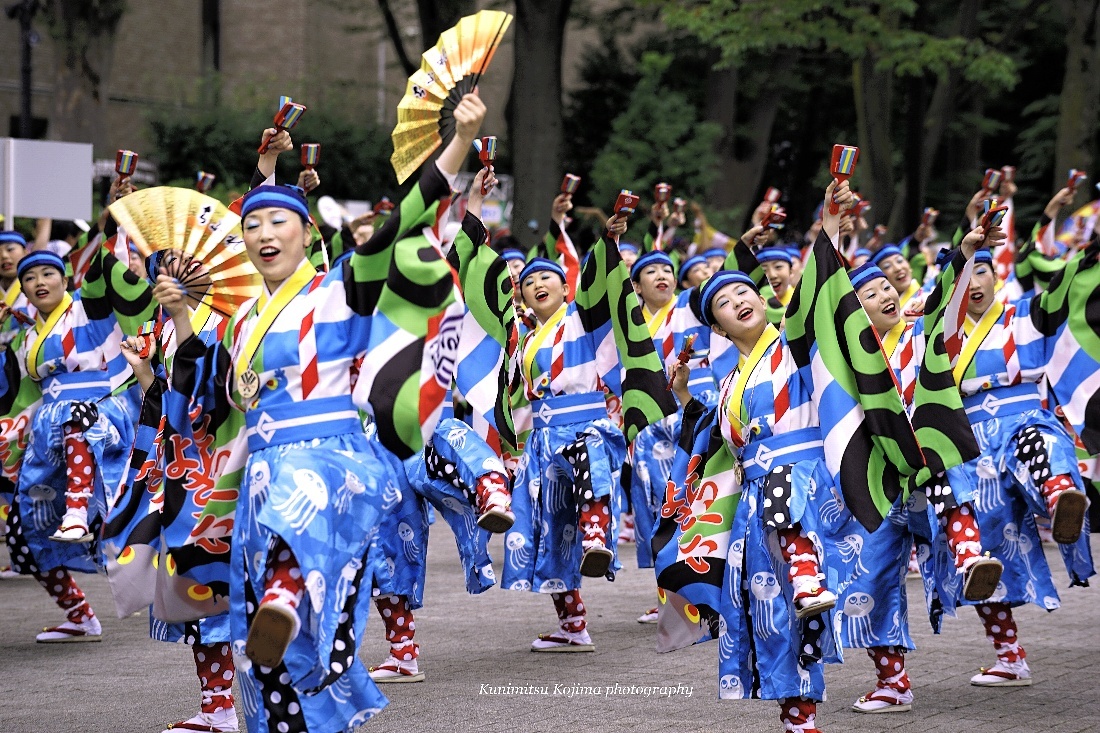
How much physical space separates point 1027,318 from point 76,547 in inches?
193

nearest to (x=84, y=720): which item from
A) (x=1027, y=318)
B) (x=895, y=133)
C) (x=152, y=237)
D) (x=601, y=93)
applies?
(x=152, y=237)

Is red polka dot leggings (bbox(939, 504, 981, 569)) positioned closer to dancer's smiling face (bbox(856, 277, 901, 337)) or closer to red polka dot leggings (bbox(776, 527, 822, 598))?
dancer's smiling face (bbox(856, 277, 901, 337))

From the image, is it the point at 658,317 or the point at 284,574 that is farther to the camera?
the point at 658,317

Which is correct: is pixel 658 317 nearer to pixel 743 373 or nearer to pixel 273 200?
pixel 743 373

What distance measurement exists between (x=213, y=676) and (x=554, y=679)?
168 cm

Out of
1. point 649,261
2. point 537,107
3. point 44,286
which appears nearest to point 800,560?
point 649,261

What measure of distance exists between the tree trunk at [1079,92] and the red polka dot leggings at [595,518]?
13.2 m

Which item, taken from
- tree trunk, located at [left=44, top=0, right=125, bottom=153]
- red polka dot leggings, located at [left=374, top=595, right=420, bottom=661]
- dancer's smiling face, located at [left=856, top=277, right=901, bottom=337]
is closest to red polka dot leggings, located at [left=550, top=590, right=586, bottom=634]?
red polka dot leggings, located at [left=374, top=595, right=420, bottom=661]

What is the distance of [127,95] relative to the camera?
2848 cm

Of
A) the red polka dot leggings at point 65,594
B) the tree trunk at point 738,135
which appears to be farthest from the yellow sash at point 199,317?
the tree trunk at point 738,135

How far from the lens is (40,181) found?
1137 cm

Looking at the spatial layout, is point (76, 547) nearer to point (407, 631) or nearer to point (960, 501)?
point (407, 631)

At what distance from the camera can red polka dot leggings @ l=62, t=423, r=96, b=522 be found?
26.9 feet

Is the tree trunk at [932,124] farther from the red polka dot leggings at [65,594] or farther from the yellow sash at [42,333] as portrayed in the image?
the red polka dot leggings at [65,594]
